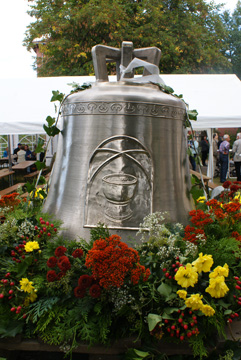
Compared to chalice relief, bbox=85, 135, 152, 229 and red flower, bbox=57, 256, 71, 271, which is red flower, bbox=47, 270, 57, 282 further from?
chalice relief, bbox=85, 135, 152, 229

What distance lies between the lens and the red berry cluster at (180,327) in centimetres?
185

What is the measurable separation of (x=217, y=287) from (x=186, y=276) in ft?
0.53

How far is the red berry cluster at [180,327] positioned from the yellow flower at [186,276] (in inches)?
5.2

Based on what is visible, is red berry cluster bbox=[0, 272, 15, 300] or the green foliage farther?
the green foliage

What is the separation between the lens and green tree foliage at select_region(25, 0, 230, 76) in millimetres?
16125

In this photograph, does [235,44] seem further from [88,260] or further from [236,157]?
[88,260]

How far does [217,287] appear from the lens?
196 centimetres

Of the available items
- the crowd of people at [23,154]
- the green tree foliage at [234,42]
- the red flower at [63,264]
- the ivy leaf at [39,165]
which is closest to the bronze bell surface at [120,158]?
the ivy leaf at [39,165]

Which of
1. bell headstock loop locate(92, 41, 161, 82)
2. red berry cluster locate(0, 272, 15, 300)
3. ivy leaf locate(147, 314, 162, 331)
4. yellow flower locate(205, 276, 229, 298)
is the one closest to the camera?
ivy leaf locate(147, 314, 162, 331)

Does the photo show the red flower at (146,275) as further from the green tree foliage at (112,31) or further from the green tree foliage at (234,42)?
the green tree foliage at (234,42)

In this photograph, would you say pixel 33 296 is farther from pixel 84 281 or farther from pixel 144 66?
pixel 144 66

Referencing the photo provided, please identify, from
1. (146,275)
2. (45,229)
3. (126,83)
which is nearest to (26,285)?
(45,229)

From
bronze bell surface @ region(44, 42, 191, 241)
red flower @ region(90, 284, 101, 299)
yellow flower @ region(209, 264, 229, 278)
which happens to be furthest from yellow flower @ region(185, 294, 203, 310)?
bronze bell surface @ region(44, 42, 191, 241)

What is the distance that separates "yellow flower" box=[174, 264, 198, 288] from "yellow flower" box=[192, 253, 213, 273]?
7cm
